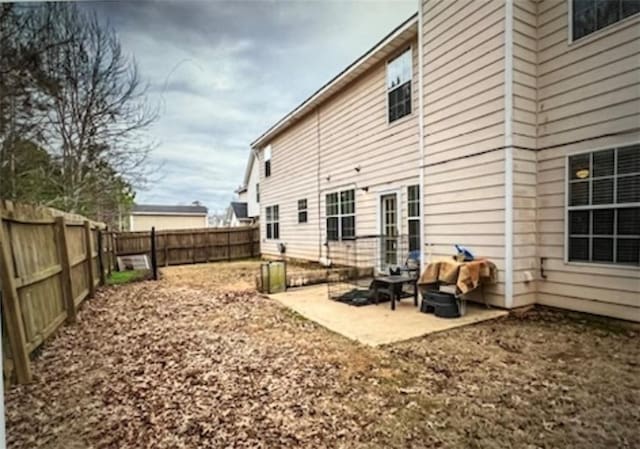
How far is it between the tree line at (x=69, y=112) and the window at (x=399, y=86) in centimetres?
509

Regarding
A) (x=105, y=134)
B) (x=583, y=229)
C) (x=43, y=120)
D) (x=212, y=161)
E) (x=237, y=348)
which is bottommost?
(x=237, y=348)

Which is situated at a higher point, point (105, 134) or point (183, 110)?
point (105, 134)

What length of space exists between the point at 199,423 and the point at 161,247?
12.5 meters

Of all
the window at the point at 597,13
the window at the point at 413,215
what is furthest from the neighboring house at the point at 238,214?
the window at the point at 597,13

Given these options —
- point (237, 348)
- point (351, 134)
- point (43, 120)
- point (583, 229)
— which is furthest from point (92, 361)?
point (351, 134)

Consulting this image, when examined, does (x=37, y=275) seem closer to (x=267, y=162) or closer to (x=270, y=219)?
(x=270, y=219)

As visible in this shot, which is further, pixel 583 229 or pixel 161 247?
pixel 161 247

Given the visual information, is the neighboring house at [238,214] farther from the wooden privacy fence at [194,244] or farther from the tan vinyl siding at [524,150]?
the tan vinyl siding at [524,150]

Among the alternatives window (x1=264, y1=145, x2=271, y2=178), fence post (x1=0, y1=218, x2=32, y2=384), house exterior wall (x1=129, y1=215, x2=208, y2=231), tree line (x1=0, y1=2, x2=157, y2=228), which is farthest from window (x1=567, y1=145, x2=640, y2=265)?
house exterior wall (x1=129, y1=215, x2=208, y2=231)

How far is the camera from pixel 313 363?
3.47 meters

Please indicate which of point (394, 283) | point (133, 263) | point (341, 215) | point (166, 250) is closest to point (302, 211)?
point (341, 215)

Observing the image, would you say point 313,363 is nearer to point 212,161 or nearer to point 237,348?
point 237,348

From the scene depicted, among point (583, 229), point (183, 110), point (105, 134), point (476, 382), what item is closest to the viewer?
point (476, 382)

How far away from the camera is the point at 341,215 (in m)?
9.98
